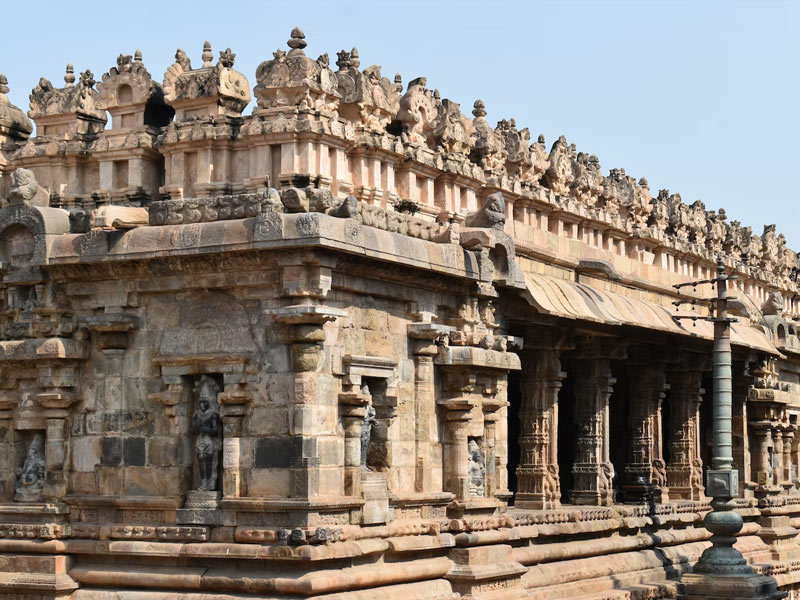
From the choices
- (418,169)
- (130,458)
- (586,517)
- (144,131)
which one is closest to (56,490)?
(130,458)

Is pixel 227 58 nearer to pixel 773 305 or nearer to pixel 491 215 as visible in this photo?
pixel 491 215

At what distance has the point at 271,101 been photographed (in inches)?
696

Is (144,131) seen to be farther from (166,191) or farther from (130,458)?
(130,458)

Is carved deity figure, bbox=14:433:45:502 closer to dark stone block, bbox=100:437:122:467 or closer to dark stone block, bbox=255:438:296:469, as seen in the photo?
dark stone block, bbox=100:437:122:467

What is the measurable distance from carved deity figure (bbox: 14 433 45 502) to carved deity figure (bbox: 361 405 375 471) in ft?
12.8

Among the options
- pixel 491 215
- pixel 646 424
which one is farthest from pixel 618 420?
pixel 491 215

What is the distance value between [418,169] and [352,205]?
276 cm

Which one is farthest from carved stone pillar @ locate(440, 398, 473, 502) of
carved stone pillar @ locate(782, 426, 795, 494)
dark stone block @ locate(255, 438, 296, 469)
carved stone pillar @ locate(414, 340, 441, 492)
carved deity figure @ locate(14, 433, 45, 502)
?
carved stone pillar @ locate(782, 426, 795, 494)

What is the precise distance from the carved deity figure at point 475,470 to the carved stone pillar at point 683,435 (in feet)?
31.1

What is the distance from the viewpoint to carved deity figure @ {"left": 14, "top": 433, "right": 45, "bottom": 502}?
18234mm

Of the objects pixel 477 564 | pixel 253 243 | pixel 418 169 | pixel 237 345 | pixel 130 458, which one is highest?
pixel 418 169

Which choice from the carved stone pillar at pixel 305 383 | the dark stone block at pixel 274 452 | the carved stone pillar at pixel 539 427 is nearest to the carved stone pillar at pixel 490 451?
the carved stone pillar at pixel 539 427

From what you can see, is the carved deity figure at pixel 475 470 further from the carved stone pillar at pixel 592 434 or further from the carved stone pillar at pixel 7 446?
the carved stone pillar at pixel 7 446

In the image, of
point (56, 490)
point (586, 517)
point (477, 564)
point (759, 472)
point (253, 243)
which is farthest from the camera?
point (759, 472)
